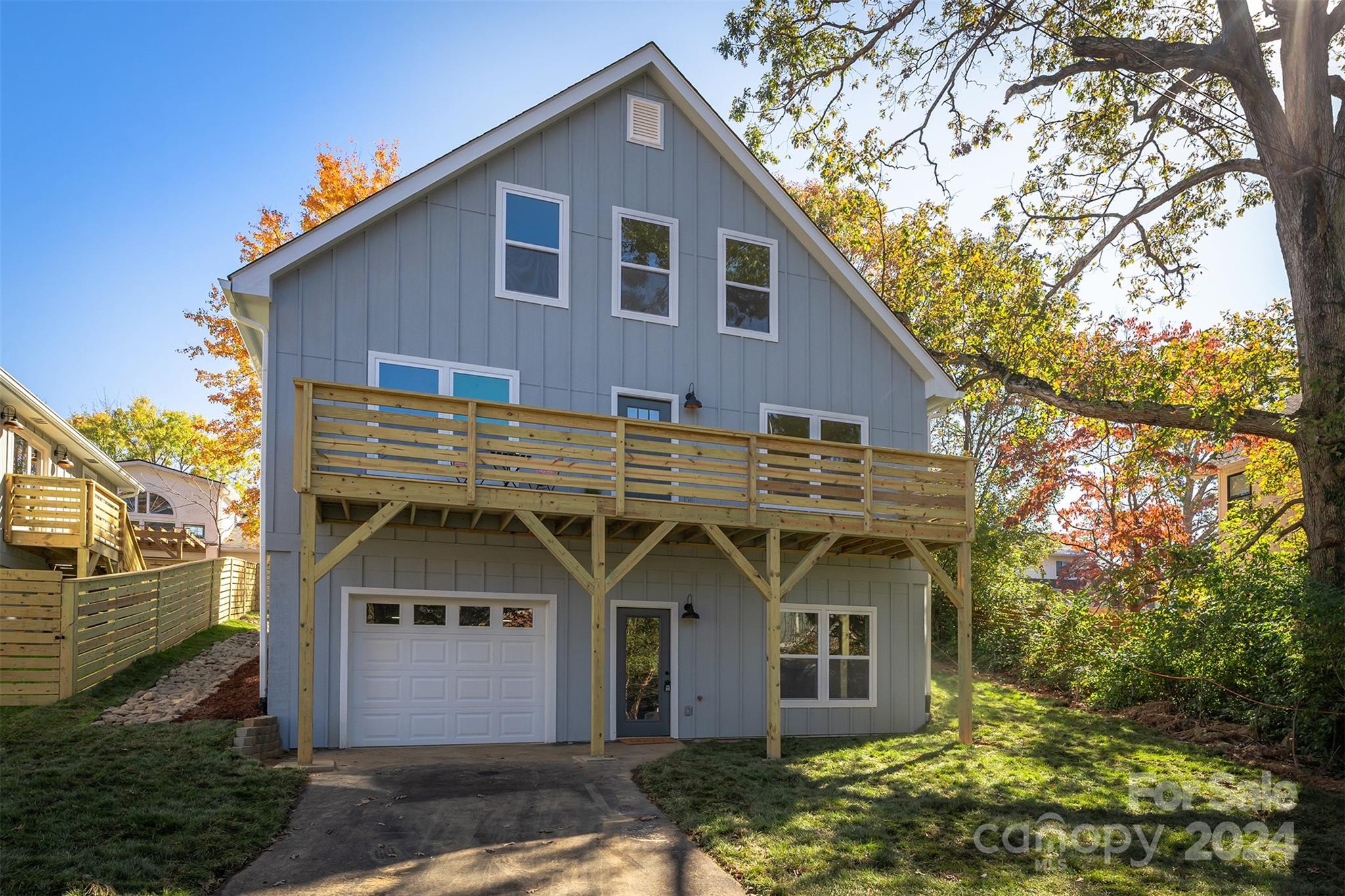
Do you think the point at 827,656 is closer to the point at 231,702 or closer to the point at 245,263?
the point at 231,702

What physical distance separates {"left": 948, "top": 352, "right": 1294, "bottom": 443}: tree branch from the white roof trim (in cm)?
1734

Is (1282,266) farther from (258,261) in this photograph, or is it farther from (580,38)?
(258,261)

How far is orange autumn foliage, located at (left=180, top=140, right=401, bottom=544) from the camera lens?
2288 cm

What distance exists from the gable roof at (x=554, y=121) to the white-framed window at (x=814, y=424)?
5.07ft

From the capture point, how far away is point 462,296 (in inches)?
456

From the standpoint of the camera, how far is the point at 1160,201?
1420 centimetres

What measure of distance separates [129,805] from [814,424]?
9.84 meters

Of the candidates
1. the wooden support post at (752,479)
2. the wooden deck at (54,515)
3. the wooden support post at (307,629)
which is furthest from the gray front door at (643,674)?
the wooden deck at (54,515)

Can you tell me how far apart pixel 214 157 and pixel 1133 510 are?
2214 centimetres

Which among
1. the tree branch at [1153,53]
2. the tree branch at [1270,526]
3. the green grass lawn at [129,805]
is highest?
the tree branch at [1153,53]

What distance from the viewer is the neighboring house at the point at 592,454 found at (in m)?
10.2

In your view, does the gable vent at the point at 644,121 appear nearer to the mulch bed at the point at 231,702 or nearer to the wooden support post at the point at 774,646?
the wooden support post at the point at 774,646

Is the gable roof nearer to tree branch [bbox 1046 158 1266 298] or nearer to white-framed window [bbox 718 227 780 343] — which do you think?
white-framed window [bbox 718 227 780 343]

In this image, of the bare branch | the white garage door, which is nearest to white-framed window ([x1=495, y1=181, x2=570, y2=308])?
the white garage door
